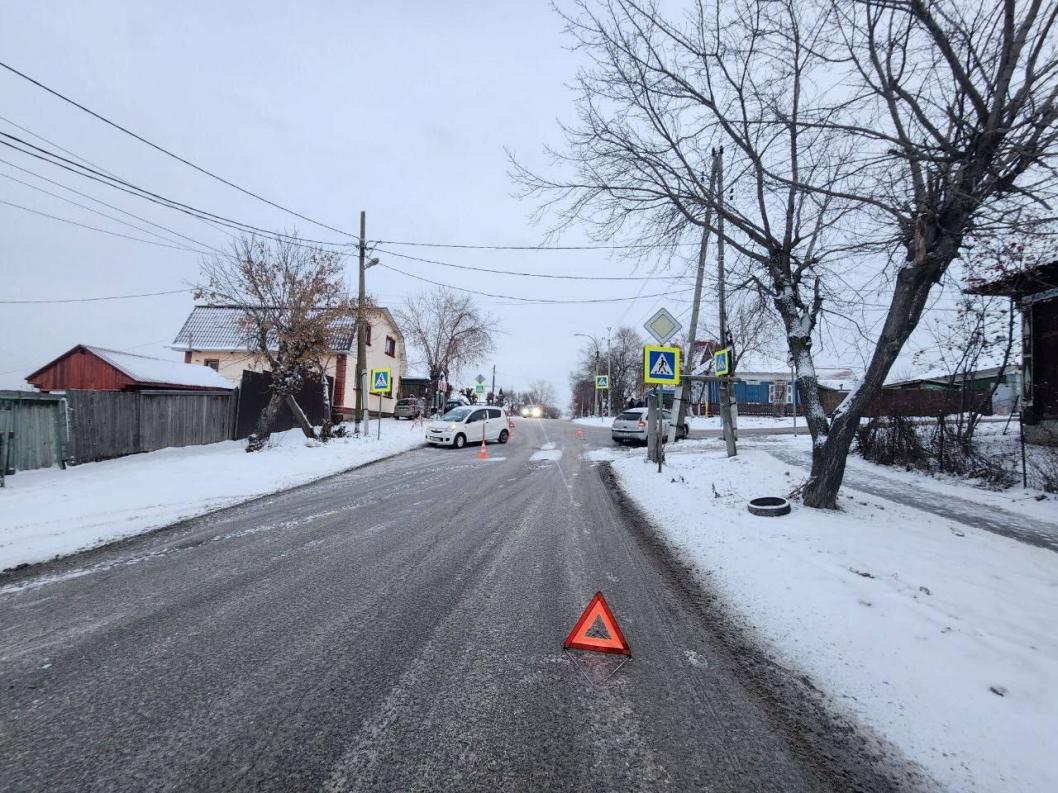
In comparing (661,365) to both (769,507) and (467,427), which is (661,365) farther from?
(467,427)

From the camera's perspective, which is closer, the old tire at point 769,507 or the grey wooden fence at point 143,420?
the old tire at point 769,507

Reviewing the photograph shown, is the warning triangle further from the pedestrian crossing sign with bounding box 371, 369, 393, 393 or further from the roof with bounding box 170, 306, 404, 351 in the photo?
the roof with bounding box 170, 306, 404, 351

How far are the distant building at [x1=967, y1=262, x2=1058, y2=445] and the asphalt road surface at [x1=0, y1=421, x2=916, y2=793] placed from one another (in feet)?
41.9

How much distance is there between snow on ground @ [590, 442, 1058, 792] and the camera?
217cm

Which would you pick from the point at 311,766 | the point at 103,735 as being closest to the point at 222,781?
the point at 311,766

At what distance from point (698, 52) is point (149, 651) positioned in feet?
27.9

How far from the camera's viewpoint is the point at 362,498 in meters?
8.09

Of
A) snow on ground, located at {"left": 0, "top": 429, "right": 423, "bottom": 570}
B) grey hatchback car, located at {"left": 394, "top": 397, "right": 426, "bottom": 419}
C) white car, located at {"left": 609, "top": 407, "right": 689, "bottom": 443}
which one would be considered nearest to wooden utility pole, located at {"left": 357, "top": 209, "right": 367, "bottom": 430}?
snow on ground, located at {"left": 0, "top": 429, "right": 423, "bottom": 570}

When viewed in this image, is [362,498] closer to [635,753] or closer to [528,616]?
[528,616]

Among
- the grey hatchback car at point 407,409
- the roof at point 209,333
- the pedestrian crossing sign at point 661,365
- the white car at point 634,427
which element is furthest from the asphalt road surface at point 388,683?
the grey hatchback car at point 407,409

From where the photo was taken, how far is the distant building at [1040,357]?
11031 millimetres

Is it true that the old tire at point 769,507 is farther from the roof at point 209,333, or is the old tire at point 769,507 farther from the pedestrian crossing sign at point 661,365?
the roof at point 209,333

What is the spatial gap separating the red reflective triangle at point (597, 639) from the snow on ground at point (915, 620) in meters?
1.06

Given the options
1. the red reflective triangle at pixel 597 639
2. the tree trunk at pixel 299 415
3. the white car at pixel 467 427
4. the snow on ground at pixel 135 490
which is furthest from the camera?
the white car at pixel 467 427
